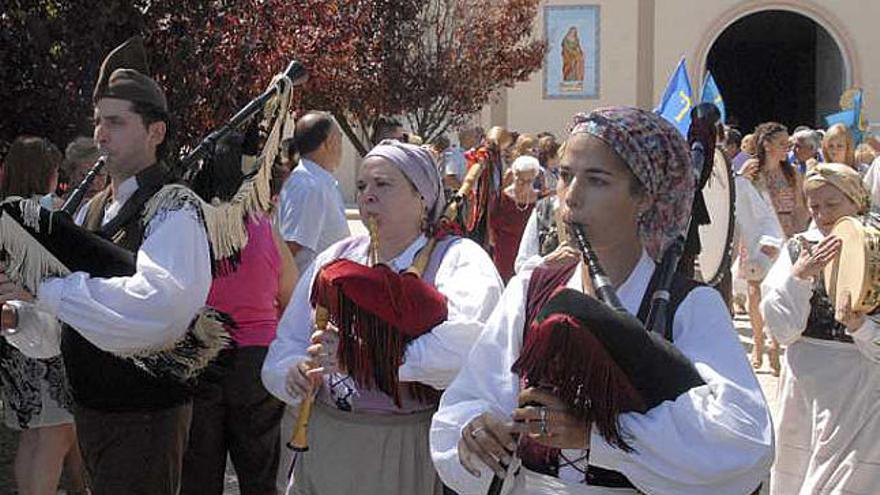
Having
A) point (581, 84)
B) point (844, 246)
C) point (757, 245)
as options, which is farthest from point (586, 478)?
point (581, 84)

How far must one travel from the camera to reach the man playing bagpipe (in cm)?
339

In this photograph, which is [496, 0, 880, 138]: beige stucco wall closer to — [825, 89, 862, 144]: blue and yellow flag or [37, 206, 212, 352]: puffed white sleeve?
[825, 89, 862, 144]: blue and yellow flag

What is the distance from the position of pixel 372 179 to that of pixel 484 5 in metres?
18.1

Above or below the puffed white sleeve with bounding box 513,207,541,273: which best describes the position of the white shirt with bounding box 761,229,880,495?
below

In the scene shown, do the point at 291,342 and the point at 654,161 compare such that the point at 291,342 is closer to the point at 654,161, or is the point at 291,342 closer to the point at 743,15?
the point at 654,161

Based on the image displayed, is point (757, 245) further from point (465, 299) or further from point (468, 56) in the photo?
point (468, 56)

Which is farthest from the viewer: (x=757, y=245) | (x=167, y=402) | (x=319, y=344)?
(x=757, y=245)

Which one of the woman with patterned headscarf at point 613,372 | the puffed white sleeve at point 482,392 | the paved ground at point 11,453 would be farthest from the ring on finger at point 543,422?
the paved ground at point 11,453

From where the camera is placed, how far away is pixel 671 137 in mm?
2611

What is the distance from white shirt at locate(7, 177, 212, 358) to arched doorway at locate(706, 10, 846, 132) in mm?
28504

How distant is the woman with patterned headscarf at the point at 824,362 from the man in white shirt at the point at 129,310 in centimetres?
254

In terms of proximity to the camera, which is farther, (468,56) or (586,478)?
(468,56)

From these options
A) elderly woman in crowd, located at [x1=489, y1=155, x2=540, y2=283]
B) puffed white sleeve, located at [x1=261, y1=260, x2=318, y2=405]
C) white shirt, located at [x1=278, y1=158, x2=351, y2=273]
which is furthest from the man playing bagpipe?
elderly woman in crowd, located at [x1=489, y1=155, x2=540, y2=283]

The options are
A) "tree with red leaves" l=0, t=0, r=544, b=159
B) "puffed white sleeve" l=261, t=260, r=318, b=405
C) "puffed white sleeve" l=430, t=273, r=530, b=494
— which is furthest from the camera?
"tree with red leaves" l=0, t=0, r=544, b=159
